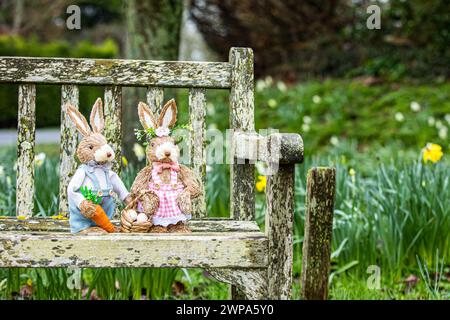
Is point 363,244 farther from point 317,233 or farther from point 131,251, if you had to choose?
point 131,251

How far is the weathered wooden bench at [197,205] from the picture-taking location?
1.79 m

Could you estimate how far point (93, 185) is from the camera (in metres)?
2.02

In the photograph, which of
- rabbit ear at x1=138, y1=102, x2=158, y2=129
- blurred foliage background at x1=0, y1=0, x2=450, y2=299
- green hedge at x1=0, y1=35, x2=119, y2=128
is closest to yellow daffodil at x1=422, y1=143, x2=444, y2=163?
blurred foliage background at x1=0, y1=0, x2=450, y2=299

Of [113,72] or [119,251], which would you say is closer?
[119,251]

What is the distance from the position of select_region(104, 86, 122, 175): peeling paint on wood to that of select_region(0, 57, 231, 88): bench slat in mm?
42

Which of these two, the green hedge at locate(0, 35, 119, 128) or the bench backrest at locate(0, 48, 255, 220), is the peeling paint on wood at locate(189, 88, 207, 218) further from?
the green hedge at locate(0, 35, 119, 128)

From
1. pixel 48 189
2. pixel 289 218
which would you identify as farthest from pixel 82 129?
Result: pixel 48 189

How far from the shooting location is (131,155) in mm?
4281

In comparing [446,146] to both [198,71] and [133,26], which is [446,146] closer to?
[133,26]

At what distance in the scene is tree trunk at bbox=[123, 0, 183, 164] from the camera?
4301 mm

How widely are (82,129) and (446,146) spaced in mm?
4462

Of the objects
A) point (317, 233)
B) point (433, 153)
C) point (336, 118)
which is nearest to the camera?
point (317, 233)

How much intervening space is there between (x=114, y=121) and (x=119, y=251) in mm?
783

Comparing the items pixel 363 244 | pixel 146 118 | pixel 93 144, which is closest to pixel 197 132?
pixel 146 118
